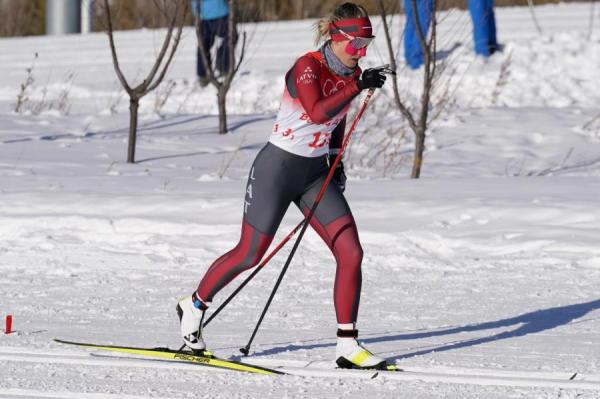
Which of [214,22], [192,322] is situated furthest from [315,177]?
[214,22]

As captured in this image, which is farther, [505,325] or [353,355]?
[505,325]

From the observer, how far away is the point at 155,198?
9641mm

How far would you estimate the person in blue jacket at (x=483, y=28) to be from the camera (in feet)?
54.8

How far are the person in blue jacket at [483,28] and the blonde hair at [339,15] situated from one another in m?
11.3

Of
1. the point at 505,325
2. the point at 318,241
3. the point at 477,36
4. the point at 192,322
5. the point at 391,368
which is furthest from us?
the point at 477,36

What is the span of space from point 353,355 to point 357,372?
0.10 metres

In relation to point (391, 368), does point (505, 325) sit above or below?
below

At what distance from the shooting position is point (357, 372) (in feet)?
17.9

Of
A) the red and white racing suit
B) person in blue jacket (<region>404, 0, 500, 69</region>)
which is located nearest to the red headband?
the red and white racing suit

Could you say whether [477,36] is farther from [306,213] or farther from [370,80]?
[370,80]

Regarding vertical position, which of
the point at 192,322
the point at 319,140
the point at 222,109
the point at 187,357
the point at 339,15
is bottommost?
the point at 222,109

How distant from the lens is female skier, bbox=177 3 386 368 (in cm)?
542

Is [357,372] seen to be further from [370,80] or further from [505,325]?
[505,325]

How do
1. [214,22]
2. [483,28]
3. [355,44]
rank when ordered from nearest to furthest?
1. [355,44]
2. [214,22]
3. [483,28]
